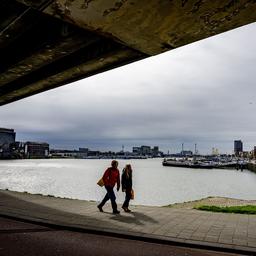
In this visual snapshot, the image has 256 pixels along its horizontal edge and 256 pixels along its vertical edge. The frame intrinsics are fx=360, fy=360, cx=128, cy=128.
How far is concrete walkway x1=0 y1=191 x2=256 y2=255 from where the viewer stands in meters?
8.85

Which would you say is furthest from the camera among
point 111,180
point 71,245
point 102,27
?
point 111,180

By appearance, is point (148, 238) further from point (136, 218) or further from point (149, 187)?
point (149, 187)

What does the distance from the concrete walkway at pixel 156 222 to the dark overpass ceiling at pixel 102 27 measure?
4.71 m

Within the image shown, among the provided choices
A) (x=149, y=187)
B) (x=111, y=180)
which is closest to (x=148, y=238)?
(x=111, y=180)

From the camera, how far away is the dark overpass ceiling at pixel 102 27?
6.74m

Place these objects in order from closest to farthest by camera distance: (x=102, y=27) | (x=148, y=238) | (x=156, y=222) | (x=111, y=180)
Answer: (x=102, y=27) < (x=148, y=238) < (x=156, y=222) < (x=111, y=180)

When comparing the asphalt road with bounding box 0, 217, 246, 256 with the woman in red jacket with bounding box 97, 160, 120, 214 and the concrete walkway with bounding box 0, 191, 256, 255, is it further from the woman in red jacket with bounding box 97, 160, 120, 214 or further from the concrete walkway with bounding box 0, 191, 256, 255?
the woman in red jacket with bounding box 97, 160, 120, 214

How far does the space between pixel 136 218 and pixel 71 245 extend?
4.02 metres

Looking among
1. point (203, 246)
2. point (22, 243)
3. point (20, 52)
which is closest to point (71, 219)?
point (22, 243)

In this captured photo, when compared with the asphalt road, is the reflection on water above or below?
below

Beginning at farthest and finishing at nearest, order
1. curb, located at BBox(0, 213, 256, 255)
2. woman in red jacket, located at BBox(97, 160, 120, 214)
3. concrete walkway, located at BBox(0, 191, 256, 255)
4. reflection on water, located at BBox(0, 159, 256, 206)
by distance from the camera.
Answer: reflection on water, located at BBox(0, 159, 256, 206), woman in red jacket, located at BBox(97, 160, 120, 214), concrete walkway, located at BBox(0, 191, 256, 255), curb, located at BBox(0, 213, 256, 255)

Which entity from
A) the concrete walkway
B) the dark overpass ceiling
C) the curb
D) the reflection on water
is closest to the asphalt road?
the curb

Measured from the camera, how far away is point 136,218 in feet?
39.0

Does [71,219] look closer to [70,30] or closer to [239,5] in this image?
[70,30]
